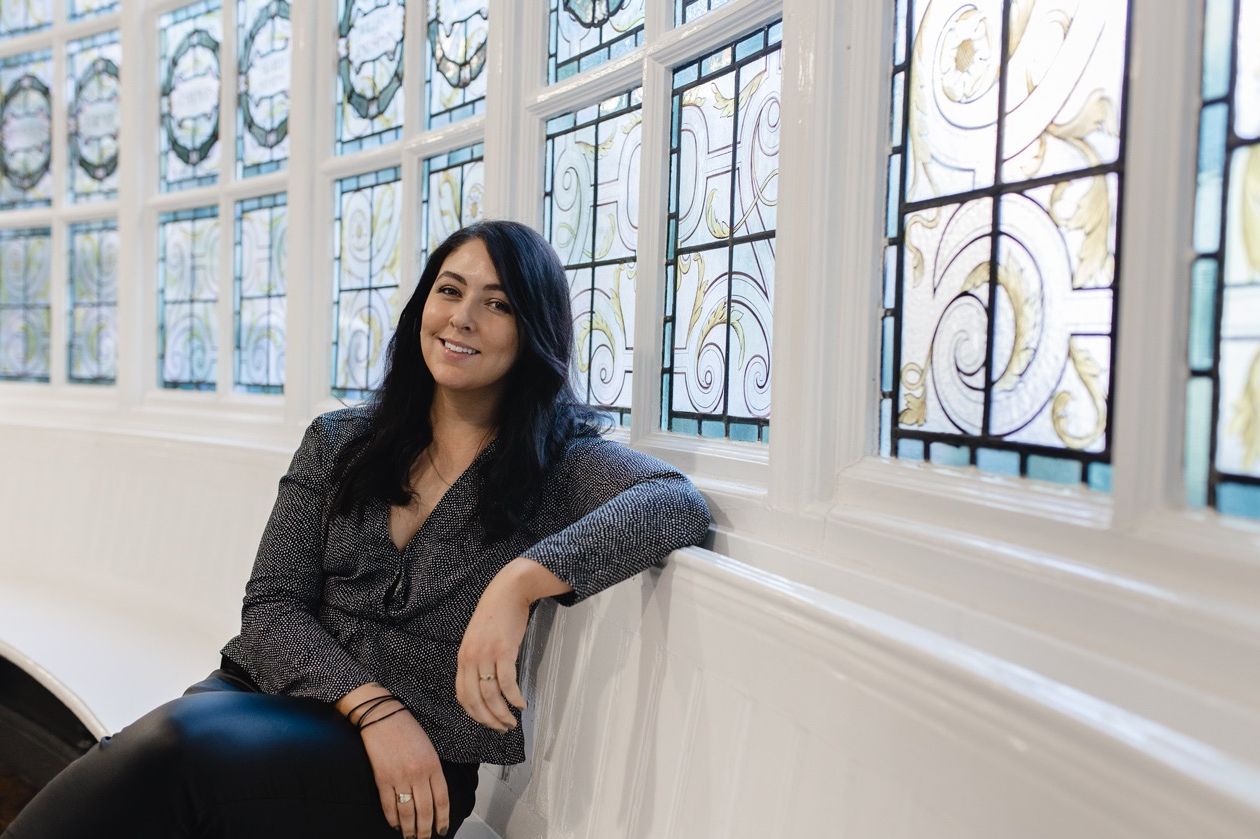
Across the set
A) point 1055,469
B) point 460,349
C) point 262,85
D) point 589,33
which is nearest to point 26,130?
point 262,85

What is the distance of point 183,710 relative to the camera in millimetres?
1468

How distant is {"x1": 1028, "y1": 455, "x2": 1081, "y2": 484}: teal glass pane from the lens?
1232 mm

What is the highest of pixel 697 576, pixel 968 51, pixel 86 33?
pixel 86 33

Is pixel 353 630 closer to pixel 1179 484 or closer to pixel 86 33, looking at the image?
pixel 1179 484

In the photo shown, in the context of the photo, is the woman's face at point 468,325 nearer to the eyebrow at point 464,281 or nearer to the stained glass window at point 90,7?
the eyebrow at point 464,281

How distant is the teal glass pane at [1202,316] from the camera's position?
3.42 feet

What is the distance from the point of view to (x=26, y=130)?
4.71 meters

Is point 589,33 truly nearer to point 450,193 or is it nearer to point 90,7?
point 450,193

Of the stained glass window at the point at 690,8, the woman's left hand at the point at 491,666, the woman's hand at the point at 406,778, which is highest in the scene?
the stained glass window at the point at 690,8

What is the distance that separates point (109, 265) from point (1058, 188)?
13.8ft

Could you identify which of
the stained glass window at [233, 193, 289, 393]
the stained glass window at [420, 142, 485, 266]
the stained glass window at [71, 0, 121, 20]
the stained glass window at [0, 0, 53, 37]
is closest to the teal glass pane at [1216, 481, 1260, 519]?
the stained glass window at [420, 142, 485, 266]

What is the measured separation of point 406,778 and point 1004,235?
1121mm

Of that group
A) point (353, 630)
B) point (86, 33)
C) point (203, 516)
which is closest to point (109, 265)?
point (86, 33)

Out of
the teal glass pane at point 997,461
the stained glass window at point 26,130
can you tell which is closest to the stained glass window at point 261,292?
the stained glass window at point 26,130
